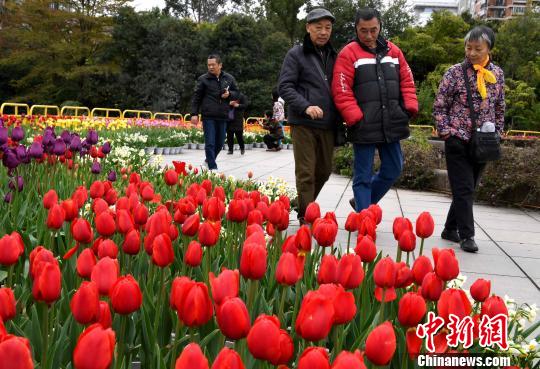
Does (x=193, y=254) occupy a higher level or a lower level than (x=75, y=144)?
lower

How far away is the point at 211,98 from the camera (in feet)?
30.6

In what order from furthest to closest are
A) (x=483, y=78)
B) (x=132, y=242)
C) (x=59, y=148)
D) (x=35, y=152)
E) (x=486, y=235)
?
(x=486, y=235), (x=483, y=78), (x=59, y=148), (x=35, y=152), (x=132, y=242)

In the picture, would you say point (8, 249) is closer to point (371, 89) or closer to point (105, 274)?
point (105, 274)

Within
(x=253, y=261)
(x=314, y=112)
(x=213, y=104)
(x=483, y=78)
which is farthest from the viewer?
(x=213, y=104)

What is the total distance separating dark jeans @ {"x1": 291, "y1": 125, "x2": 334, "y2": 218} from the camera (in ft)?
16.9

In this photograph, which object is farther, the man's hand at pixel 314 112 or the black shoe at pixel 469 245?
the black shoe at pixel 469 245

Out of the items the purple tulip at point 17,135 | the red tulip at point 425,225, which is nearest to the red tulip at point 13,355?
the red tulip at point 425,225

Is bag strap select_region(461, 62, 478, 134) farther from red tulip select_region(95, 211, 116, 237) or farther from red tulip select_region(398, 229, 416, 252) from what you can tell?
red tulip select_region(95, 211, 116, 237)

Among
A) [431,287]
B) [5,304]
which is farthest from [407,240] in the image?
[5,304]

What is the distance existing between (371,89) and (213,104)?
4693 mm

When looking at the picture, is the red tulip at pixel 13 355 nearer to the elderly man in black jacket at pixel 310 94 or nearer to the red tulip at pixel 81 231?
the red tulip at pixel 81 231

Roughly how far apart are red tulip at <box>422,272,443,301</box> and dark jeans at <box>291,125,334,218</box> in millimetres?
3499

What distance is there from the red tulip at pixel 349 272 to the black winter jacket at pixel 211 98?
7675 millimetres

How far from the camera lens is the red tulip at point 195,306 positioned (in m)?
1.26
